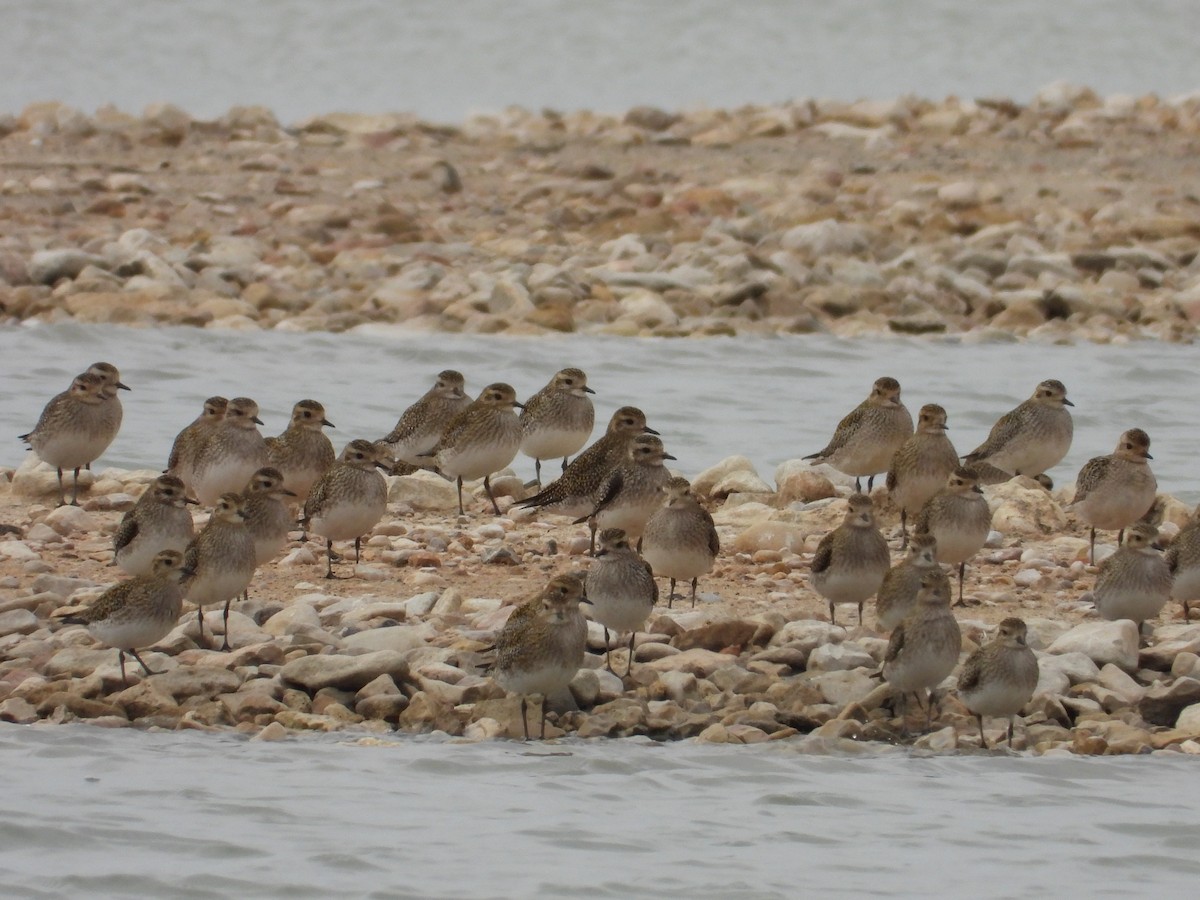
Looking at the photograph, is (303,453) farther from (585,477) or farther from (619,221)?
(619,221)

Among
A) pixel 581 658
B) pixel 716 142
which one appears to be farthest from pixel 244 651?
pixel 716 142

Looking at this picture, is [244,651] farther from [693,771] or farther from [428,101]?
[428,101]

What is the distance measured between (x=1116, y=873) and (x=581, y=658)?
9.26ft

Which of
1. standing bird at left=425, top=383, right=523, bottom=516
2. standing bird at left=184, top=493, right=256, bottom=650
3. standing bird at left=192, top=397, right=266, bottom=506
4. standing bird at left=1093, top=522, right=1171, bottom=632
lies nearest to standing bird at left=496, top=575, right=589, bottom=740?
standing bird at left=184, top=493, right=256, bottom=650

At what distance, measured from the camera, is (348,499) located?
506 inches

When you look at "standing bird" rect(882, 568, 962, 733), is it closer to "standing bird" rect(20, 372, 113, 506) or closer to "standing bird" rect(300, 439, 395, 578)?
"standing bird" rect(300, 439, 395, 578)

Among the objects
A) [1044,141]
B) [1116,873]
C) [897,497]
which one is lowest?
[1116,873]

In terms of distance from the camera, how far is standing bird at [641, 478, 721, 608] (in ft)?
39.4

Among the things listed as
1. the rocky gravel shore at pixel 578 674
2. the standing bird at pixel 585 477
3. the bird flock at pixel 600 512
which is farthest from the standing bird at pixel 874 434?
the standing bird at pixel 585 477

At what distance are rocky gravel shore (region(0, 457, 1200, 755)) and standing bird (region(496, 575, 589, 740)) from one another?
0.25 m

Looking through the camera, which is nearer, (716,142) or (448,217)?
(448,217)

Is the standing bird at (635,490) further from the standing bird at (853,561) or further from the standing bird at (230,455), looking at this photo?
the standing bird at (230,455)

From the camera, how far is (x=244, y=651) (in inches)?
437

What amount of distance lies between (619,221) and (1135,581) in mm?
17070
